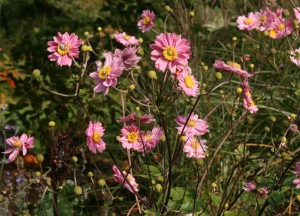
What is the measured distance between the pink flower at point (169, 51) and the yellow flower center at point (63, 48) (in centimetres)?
33

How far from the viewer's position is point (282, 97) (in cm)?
361

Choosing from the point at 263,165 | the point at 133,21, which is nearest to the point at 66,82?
the point at 133,21

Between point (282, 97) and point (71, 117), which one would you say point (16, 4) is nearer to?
point (71, 117)

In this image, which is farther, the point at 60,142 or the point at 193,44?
the point at 193,44

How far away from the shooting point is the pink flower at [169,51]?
1950 mm

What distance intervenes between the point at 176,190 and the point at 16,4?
4961mm

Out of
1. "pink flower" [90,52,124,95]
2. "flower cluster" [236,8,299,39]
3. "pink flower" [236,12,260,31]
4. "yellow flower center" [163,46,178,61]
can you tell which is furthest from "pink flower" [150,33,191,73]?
"pink flower" [236,12,260,31]

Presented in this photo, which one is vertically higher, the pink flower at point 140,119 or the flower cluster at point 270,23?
the pink flower at point 140,119

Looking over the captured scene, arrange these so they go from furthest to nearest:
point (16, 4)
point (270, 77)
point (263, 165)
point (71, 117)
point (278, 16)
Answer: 1. point (16, 4)
2. point (71, 117)
3. point (270, 77)
4. point (278, 16)
5. point (263, 165)

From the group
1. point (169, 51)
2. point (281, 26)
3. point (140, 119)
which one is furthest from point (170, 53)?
point (281, 26)

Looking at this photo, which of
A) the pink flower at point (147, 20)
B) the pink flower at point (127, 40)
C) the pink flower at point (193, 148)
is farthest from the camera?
the pink flower at point (147, 20)

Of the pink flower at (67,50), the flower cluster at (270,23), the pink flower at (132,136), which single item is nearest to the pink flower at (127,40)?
the pink flower at (67,50)

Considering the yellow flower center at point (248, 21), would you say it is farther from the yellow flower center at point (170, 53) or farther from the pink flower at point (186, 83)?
the yellow flower center at point (170, 53)

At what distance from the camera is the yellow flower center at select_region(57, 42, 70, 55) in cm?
205
